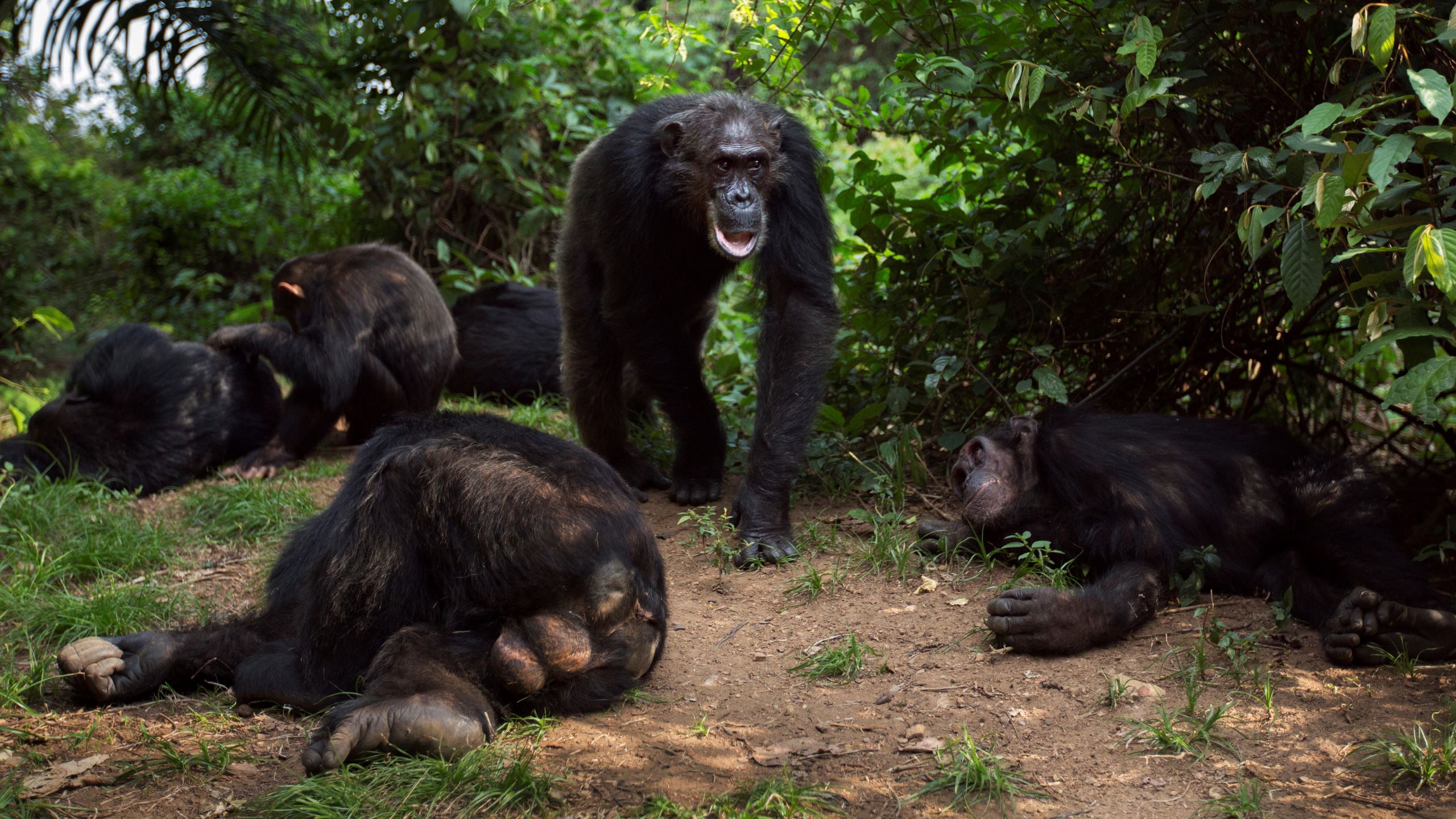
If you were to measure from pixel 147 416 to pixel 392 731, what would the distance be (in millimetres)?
4548

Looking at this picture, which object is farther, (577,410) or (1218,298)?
(577,410)

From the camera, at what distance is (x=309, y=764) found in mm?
2717

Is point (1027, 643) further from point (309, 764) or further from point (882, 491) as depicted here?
point (309, 764)

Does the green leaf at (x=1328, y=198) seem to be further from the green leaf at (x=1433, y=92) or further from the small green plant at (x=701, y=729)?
the small green plant at (x=701, y=729)

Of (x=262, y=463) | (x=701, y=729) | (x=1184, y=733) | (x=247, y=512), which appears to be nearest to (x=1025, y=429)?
(x=1184, y=733)

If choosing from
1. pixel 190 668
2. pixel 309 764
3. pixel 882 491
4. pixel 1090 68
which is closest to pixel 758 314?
pixel 882 491

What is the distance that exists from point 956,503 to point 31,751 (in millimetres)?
3480

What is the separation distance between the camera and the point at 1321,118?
2.89 meters

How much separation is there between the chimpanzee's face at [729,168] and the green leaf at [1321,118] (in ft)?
7.90

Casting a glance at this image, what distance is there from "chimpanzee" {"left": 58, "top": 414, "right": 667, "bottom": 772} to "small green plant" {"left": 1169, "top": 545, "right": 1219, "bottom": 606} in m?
1.80

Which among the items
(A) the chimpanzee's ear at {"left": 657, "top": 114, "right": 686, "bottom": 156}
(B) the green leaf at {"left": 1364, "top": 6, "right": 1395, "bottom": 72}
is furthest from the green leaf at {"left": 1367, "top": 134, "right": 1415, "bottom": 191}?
(A) the chimpanzee's ear at {"left": 657, "top": 114, "right": 686, "bottom": 156}

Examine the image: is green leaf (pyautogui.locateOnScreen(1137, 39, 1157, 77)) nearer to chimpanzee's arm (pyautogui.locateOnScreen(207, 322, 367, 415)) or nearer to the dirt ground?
the dirt ground

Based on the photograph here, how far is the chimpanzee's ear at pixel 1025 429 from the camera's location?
4.23m

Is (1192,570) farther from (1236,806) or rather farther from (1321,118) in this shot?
(1321,118)
